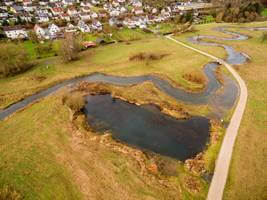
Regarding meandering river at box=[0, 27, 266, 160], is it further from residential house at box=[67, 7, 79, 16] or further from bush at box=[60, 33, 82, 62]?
residential house at box=[67, 7, 79, 16]

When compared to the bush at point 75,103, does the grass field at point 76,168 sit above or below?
below

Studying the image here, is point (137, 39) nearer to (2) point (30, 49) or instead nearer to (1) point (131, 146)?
(2) point (30, 49)

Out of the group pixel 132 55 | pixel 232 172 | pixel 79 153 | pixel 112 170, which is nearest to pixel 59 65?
pixel 132 55

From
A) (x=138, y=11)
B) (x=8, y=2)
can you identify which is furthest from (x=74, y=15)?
(x=8, y=2)

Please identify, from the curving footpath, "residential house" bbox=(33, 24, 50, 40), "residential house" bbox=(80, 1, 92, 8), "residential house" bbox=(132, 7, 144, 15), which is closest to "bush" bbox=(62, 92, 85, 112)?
the curving footpath

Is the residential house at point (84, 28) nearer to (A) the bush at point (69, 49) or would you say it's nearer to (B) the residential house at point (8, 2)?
(A) the bush at point (69, 49)

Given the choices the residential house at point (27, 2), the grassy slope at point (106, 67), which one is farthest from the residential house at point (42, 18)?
the grassy slope at point (106, 67)

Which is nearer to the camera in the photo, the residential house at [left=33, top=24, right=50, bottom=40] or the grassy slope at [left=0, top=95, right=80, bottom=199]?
the grassy slope at [left=0, top=95, right=80, bottom=199]
